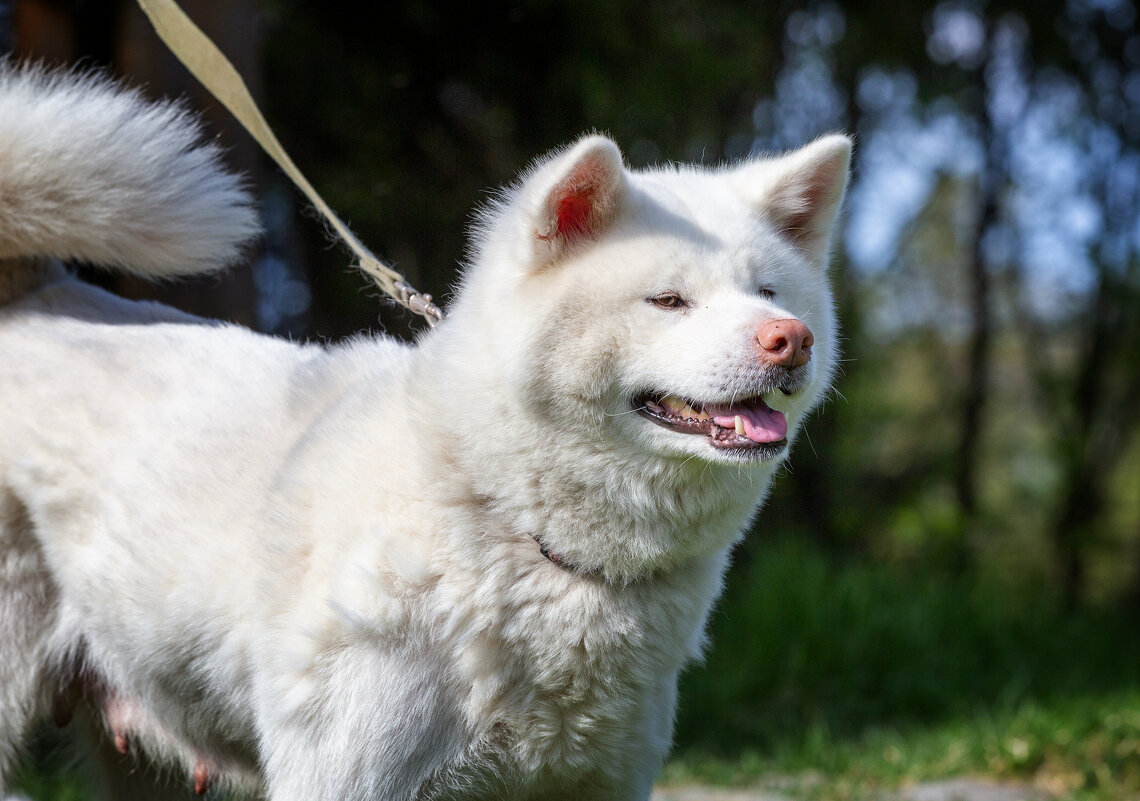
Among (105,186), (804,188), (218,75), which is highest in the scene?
(218,75)

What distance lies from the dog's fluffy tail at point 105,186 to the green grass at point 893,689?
2.61 m

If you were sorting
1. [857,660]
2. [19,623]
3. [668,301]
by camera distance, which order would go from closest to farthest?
1. [668,301]
2. [19,623]
3. [857,660]

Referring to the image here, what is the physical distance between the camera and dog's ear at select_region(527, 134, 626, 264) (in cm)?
196

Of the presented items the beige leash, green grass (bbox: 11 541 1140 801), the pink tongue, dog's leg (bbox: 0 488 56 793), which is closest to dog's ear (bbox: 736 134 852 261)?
the pink tongue

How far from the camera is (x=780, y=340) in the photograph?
1871 mm

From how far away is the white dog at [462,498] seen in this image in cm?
195

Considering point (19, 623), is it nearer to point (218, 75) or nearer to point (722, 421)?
point (218, 75)

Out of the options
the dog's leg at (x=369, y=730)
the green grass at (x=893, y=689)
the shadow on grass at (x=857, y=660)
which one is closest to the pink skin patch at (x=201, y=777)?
the dog's leg at (x=369, y=730)

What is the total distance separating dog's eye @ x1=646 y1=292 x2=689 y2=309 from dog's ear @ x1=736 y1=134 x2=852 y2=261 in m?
0.36

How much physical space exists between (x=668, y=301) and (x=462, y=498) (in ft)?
1.72

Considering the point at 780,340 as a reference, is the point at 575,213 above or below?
above

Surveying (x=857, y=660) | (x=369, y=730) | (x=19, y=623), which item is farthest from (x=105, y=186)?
(x=857, y=660)

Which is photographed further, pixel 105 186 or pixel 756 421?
pixel 105 186

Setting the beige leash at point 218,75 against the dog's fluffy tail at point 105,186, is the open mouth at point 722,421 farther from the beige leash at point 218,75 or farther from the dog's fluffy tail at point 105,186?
the dog's fluffy tail at point 105,186
